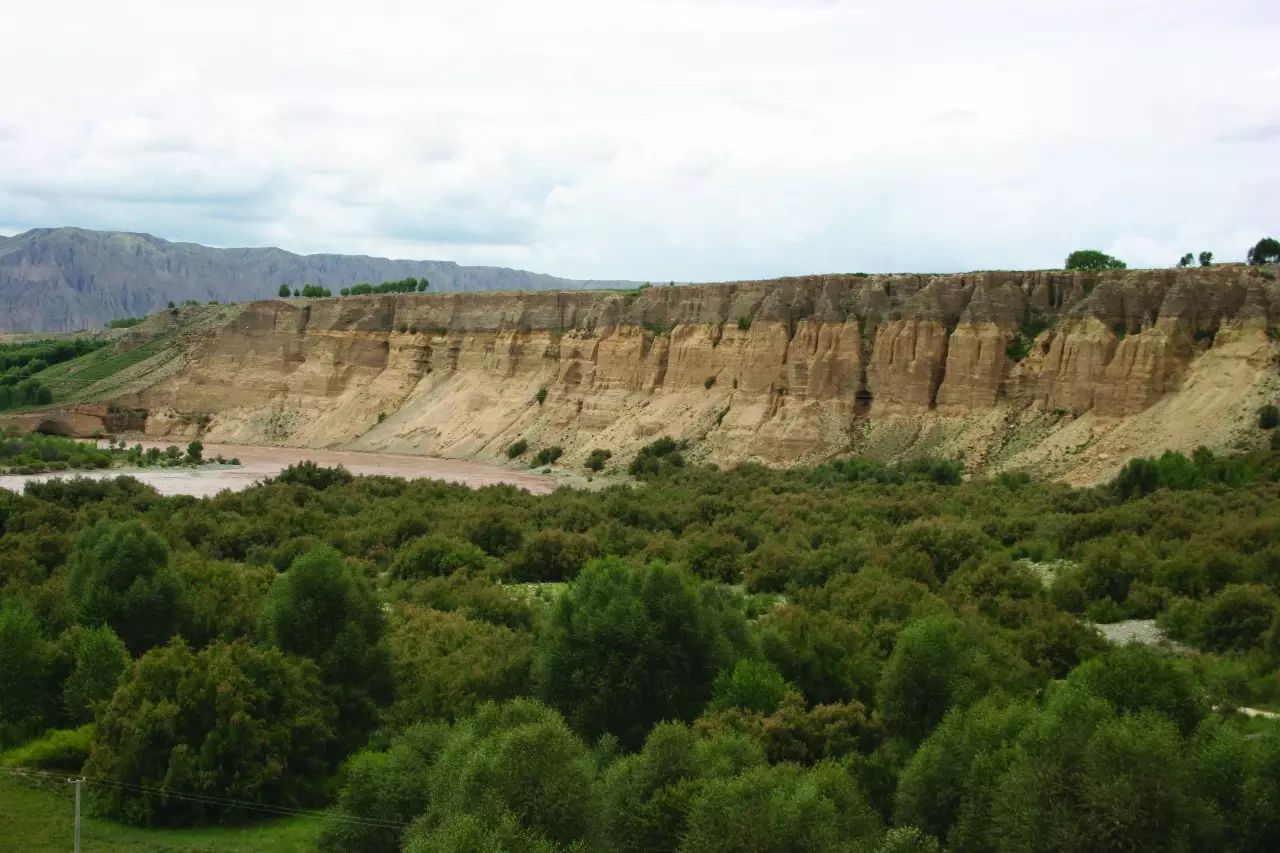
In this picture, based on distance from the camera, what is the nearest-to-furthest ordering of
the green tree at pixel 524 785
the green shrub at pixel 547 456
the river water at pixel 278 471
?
the green tree at pixel 524 785, the river water at pixel 278 471, the green shrub at pixel 547 456

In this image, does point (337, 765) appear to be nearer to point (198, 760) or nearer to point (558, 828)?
point (198, 760)

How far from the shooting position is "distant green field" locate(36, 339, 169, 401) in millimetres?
85188

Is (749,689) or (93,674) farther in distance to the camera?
(93,674)

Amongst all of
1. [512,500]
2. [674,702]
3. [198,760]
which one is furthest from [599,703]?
[512,500]

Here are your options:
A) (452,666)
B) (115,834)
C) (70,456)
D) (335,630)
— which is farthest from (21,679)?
(70,456)

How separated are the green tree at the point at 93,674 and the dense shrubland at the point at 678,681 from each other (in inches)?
2.0

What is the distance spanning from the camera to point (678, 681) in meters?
18.8

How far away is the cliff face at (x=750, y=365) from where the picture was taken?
45688 millimetres

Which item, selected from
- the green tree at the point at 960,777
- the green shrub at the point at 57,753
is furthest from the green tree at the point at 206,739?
the green tree at the point at 960,777

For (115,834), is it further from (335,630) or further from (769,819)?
(769,819)

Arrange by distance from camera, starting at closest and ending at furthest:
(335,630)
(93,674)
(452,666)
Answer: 1. (93,674)
2. (452,666)
3. (335,630)

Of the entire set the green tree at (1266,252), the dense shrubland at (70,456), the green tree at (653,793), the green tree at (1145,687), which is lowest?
the dense shrubland at (70,456)

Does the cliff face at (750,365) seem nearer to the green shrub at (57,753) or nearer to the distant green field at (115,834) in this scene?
the distant green field at (115,834)

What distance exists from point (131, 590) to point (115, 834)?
6.63 metres
